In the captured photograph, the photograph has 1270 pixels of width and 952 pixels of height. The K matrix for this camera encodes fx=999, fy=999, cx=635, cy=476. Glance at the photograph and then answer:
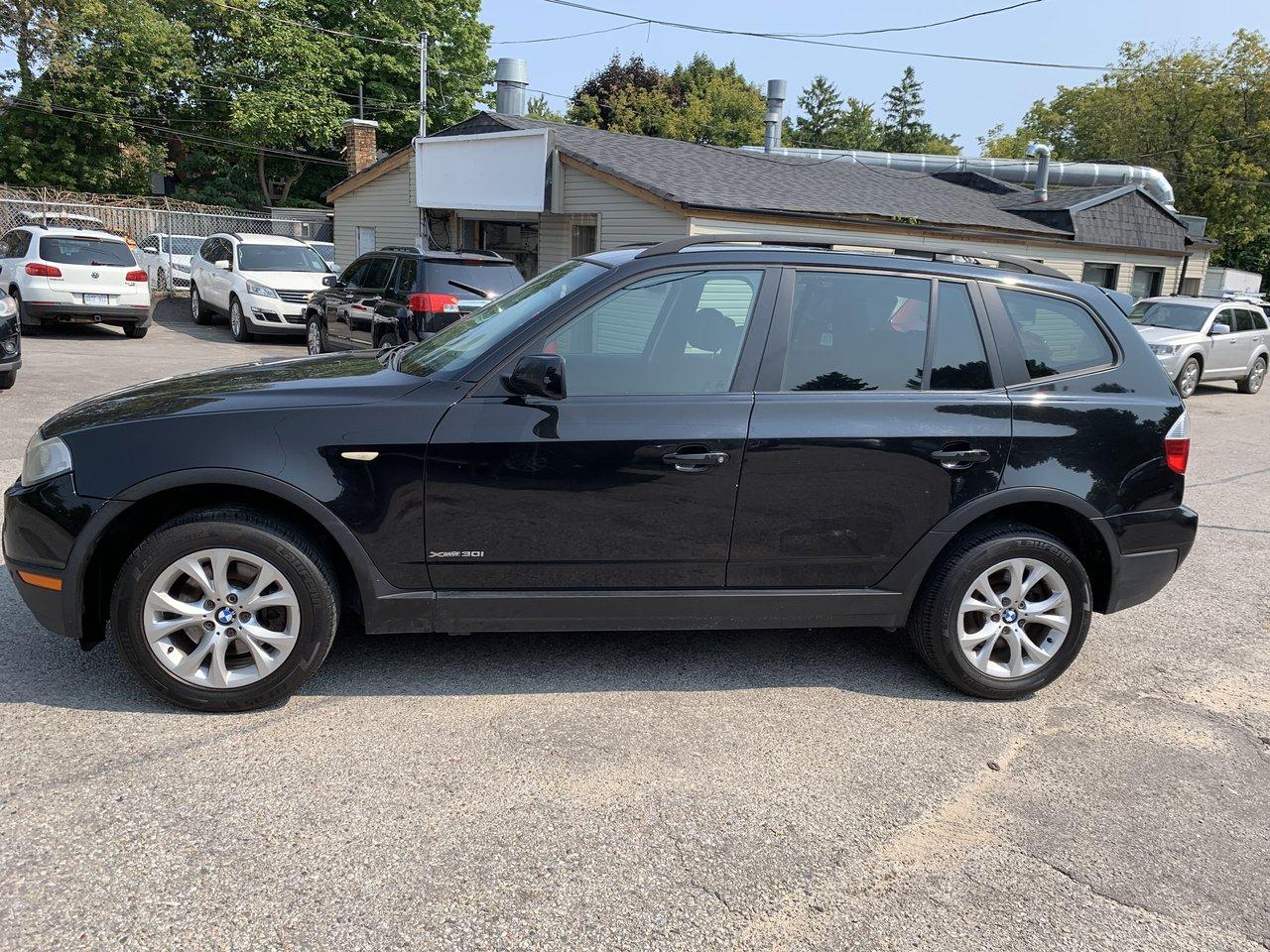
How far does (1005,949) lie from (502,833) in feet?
4.83

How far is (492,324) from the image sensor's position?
14.0 feet

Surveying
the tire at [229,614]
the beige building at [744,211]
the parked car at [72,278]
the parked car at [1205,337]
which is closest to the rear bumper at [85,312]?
the parked car at [72,278]

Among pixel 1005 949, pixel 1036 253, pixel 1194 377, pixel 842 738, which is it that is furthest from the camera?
pixel 1036 253

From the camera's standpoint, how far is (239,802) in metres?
3.17

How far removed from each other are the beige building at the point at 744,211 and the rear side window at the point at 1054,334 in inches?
340

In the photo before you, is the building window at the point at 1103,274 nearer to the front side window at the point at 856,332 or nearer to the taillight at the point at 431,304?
the taillight at the point at 431,304

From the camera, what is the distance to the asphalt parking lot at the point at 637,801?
2.73 meters

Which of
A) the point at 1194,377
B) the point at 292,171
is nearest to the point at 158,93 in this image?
the point at 292,171

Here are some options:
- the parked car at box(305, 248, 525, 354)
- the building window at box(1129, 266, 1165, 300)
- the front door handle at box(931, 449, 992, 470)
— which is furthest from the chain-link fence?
the building window at box(1129, 266, 1165, 300)

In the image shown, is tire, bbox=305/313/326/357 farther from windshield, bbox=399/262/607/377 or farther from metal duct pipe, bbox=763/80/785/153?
metal duct pipe, bbox=763/80/785/153

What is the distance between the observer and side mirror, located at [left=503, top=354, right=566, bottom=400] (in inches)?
145

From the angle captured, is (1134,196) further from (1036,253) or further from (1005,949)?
(1005,949)

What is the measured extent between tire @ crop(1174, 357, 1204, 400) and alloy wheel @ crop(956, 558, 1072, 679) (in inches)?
528

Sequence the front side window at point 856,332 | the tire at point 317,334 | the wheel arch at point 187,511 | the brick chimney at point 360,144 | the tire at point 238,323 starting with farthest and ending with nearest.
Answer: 1. the brick chimney at point 360,144
2. the tire at point 238,323
3. the tire at point 317,334
4. the front side window at point 856,332
5. the wheel arch at point 187,511
